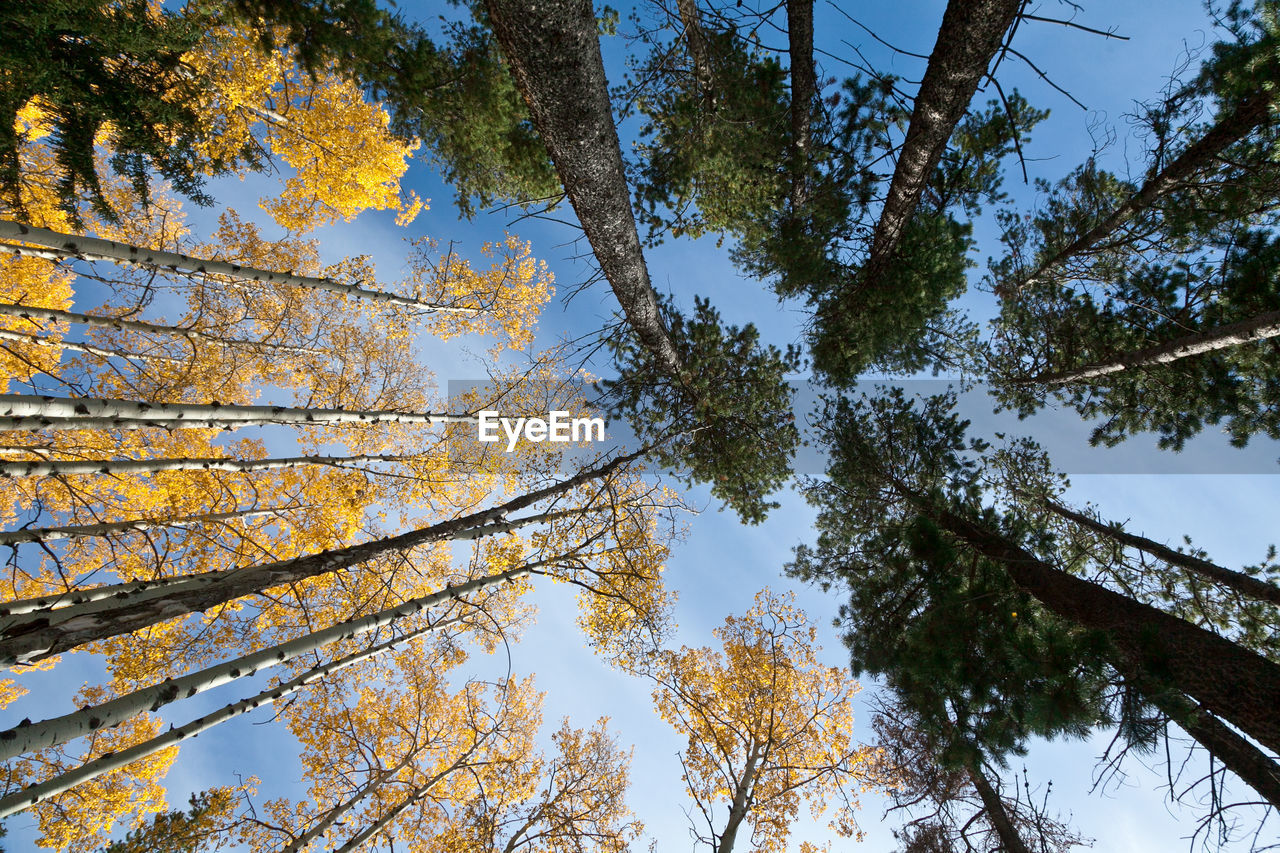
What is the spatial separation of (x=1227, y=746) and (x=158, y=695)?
665cm

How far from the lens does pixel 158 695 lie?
8.37 feet

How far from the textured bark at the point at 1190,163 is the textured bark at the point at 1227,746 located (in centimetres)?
522

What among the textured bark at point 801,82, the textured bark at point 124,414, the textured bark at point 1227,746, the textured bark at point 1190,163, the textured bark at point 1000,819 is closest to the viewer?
the textured bark at point 1227,746

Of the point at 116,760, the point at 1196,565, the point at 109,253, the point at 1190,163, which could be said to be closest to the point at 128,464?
the point at 109,253

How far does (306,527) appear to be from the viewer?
24.3 ft

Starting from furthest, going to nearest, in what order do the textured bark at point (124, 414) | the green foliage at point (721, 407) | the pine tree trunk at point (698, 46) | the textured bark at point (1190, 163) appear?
the green foliage at point (721, 407) → the textured bark at point (1190, 163) → the pine tree trunk at point (698, 46) → the textured bark at point (124, 414)

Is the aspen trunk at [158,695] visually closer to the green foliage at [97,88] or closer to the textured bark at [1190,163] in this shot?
the green foliage at [97,88]

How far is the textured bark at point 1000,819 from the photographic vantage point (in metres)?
4.34

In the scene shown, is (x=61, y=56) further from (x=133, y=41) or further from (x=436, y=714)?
(x=436, y=714)

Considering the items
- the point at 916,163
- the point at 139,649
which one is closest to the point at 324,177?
the point at 139,649

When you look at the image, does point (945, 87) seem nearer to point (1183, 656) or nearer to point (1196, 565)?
point (1183, 656)

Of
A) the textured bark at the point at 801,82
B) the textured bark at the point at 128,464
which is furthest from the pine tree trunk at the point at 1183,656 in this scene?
the textured bark at the point at 128,464

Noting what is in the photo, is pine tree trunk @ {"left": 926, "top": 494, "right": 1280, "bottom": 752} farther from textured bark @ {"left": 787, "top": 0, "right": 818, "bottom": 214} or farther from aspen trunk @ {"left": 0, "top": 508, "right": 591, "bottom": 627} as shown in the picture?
textured bark @ {"left": 787, "top": 0, "right": 818, "bottom": 214}

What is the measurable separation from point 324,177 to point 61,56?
492 centimetres
